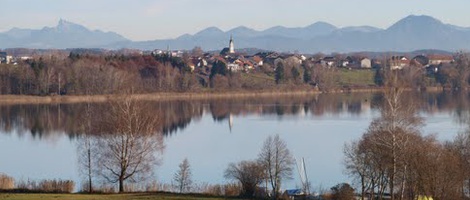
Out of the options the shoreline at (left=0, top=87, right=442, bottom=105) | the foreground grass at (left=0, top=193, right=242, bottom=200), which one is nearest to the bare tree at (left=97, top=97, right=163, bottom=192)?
the foreground grass at (left=0, top=193, right=242, bottom=200)

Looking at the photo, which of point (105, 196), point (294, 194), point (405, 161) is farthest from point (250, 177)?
point (405, 161)

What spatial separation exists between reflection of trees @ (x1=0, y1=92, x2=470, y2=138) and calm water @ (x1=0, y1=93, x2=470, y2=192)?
63 mm

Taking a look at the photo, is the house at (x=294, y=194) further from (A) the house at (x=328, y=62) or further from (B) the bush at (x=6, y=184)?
(A) the house at (x=328, y=62)

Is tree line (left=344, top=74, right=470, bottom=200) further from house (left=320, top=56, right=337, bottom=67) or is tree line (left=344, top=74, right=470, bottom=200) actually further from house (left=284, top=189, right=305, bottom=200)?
house (left=320, top=56, right=337, bottom=67)

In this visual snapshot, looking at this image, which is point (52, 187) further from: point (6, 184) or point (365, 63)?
point (365, 63)

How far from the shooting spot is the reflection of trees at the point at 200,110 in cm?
3719

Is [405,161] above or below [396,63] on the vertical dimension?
below

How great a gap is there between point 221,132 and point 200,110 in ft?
47.0

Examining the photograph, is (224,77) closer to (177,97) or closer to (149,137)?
(177,97)

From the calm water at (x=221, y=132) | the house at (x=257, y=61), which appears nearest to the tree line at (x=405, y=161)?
the calm water at (x=221, y=132)

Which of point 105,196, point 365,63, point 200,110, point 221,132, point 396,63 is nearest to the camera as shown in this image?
point 105,196

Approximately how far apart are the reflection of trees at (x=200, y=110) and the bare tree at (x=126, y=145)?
48.1 ft

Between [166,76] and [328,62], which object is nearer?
[166,76]

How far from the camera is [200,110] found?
49.0 metres
